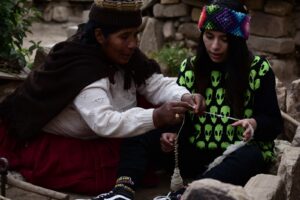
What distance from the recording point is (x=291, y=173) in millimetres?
2840

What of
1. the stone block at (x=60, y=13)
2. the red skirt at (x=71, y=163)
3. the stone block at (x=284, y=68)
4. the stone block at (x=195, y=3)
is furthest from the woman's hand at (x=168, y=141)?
the stone block at (x=60, y=13)

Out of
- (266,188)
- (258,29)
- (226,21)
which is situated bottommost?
(258,29)

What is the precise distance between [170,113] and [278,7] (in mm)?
3924

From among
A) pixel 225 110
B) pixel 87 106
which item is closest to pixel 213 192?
pixel 87 106

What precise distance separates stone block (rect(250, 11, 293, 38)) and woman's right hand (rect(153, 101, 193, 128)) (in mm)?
3897

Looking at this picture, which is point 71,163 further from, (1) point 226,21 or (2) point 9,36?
(2) point 9,36

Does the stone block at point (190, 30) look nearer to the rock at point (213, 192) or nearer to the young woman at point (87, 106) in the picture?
the young woman at point (87, 106)

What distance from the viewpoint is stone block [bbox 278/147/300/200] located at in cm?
285

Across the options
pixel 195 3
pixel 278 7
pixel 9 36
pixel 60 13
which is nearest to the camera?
pixel 9 36

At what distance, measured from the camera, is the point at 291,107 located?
4461 mm

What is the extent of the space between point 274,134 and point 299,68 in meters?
3.85

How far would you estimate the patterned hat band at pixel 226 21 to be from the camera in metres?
3.24

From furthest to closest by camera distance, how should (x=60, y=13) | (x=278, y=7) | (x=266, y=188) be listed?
1. (x=60, y=13)
2. (x=278, y=7)
3. (x=266, y=188)

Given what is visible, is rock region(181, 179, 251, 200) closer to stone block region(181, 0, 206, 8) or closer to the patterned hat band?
the patterned hat band
